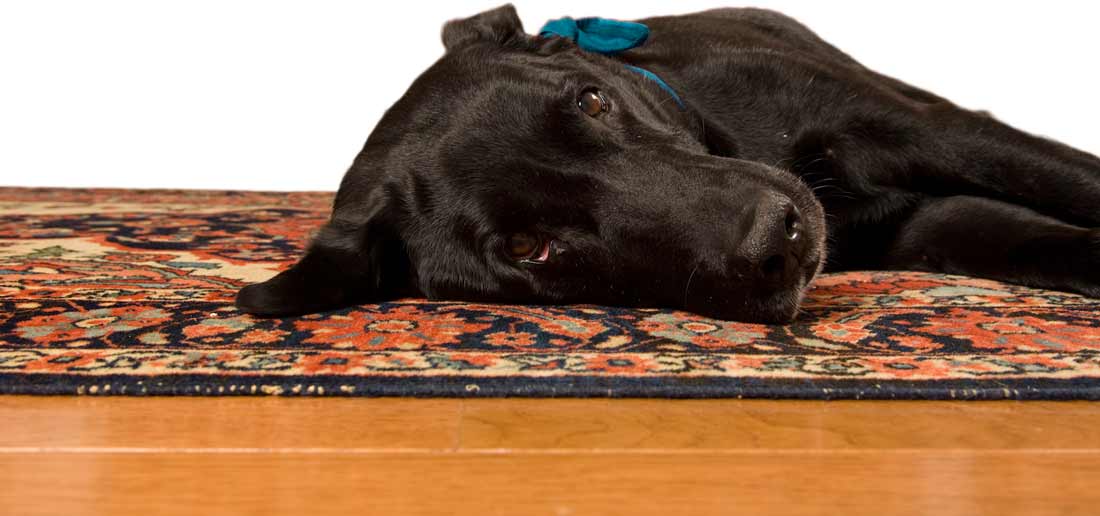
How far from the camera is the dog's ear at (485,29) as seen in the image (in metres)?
2.25

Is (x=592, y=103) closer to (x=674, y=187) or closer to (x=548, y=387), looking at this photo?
(x=674, y=187)

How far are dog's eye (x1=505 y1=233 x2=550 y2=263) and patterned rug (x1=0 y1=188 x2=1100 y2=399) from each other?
0.36 ft

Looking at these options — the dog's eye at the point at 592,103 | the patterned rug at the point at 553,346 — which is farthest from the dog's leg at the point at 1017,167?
the dog's eye at the point at 592,103

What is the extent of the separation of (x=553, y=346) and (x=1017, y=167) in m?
1.17

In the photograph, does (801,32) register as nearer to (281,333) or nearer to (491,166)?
(491,166)

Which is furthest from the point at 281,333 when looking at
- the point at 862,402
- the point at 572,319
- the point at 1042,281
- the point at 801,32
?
the point at 801,32

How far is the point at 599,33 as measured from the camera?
8.27 ft

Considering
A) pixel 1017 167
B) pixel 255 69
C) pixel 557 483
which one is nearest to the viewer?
pixel 557 483

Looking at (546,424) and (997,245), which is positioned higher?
(997,245)

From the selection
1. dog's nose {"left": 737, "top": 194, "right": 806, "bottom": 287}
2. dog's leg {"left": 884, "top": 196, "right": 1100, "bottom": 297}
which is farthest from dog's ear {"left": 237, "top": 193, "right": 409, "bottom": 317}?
dog's leg {"left": 884, "top": 196, "right": 1100, "bottom": 297}

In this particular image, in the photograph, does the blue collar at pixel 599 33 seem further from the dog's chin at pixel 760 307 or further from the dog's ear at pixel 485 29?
the dog's chin at pixel 760 307

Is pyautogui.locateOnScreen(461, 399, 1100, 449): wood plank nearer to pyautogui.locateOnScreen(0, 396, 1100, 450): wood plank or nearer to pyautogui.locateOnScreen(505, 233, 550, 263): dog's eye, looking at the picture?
pyautogui.locateOnScreen(0, 396, 1100, 450): wood plank

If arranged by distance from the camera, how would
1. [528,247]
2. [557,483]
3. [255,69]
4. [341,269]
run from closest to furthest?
[557,483] → [528,247] → [341,269] → [255,69]

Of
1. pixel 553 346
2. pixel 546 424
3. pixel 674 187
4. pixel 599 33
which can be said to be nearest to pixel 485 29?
pixel 599 33
